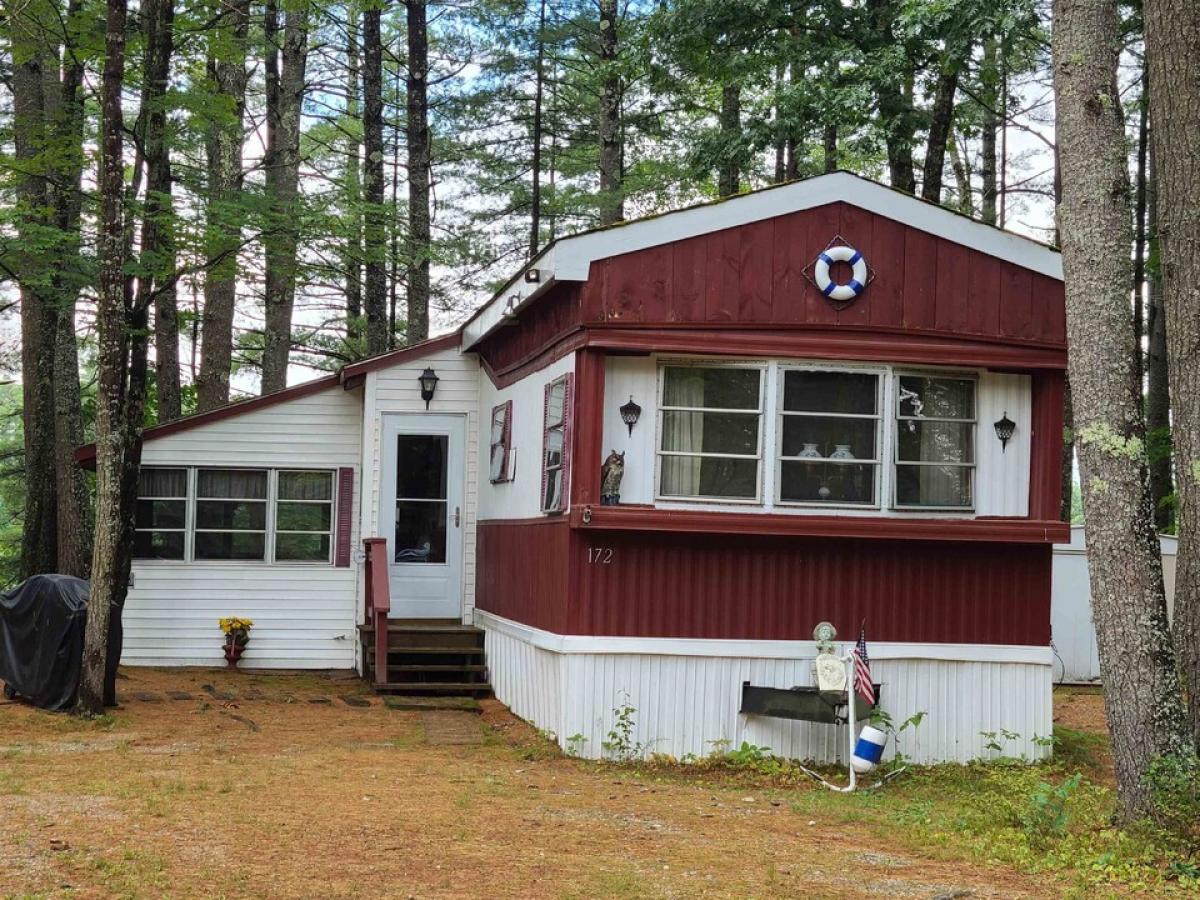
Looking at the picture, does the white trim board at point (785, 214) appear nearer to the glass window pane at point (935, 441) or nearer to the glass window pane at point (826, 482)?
the glass window pane at point (935, 441)

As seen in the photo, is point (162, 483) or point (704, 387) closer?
point (704, 387)

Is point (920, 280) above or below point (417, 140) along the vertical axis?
below

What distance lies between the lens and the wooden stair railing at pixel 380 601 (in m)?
12.5

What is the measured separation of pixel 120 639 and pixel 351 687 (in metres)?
2.68

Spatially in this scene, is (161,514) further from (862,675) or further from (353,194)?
(862,675)

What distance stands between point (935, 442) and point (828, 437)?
0.85 meters

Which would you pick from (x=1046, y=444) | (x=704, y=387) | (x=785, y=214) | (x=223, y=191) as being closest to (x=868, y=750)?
(x=1046, y=444)

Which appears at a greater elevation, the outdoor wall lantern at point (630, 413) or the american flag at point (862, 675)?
the outdoor wall lantern at point (630, 413)

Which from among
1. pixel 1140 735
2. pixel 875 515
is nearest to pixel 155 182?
pixel 875 515

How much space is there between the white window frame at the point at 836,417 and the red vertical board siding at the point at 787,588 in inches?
11.2

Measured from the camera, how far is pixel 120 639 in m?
11.1

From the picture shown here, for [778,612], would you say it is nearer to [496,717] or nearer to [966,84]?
[496,717]

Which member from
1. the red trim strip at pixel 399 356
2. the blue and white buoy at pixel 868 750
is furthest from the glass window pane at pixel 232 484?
the blue and white buoy at pixel 868 750

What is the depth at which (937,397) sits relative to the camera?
9906 mm
